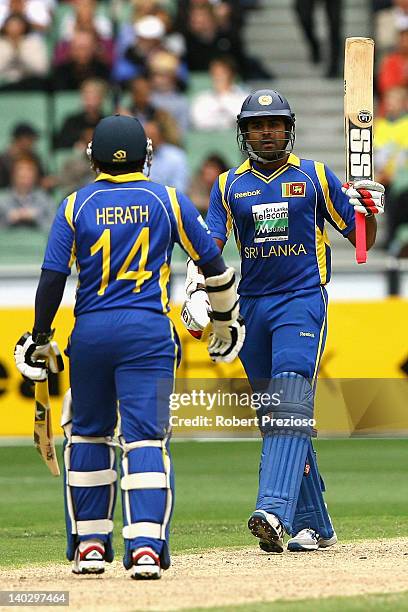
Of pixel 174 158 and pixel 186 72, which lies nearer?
pixel 174 158

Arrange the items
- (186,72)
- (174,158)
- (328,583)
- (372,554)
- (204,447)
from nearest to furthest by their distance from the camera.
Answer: (328,583)
(372,554)
(204,447)
(174,158)
(186,72)

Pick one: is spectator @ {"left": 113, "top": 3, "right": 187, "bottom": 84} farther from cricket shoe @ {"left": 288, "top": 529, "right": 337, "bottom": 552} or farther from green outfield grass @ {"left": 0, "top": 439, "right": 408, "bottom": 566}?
cricket shoe @ {"left": 288, "top": 529, "right": 337, "bottom": 552}

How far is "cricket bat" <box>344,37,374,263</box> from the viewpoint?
705 centimetres

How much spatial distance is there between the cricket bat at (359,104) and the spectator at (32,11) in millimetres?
11478

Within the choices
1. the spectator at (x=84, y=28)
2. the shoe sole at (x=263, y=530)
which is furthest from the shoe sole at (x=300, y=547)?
the spectator at (x=84, y=28)

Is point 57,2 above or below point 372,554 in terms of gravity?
above

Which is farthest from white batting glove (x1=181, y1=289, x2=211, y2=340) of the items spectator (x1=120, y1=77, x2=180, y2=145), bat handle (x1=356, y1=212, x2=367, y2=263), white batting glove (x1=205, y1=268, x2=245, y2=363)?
spectator (x1=120, y1=77, x2=180, y2=145)

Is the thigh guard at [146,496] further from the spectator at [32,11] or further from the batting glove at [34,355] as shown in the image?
the spectator at [32,11]

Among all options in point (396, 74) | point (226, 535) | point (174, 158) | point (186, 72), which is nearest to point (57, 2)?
point (186, 72)

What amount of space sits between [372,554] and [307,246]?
5.07ft

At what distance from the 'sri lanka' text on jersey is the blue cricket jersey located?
117cm

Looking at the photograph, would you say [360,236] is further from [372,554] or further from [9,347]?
[9,347]

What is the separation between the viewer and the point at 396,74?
17844 millimetres

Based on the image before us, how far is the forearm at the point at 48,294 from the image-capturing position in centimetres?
596
